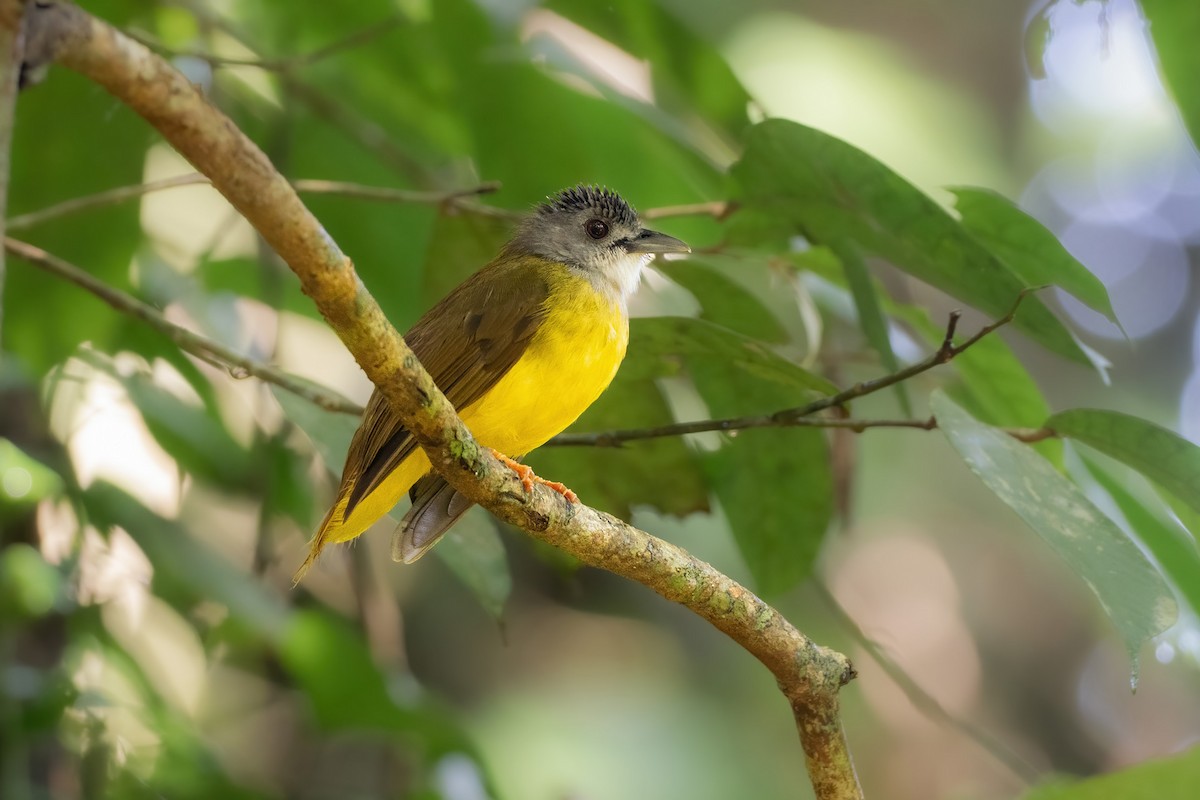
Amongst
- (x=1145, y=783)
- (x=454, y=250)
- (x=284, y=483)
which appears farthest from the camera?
(x=284, y=483)

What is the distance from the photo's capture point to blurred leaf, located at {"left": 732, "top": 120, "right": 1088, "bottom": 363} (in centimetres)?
208

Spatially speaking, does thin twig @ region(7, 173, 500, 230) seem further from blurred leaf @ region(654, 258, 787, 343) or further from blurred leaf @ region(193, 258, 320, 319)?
blurred leaf @ region(193, 258, 320, 319)

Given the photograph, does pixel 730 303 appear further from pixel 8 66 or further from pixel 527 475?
pixel 8 66

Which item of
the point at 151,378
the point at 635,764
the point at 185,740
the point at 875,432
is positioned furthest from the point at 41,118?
the point at 875,432

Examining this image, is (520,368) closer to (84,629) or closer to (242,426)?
(84,629)

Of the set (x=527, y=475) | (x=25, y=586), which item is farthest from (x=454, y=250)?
(x=25, y=586)

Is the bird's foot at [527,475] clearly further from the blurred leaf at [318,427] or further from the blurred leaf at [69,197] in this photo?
the blurred leaf at [69,197]

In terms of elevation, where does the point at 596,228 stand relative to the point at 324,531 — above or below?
above

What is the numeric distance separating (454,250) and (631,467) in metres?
0.65

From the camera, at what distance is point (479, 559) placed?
2400 millimetres

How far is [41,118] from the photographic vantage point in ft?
9.44

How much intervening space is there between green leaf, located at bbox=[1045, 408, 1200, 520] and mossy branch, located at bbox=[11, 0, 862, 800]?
564 millimetres

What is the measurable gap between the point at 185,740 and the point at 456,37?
171 centimetres

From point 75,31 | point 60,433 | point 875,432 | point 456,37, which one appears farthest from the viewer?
point 875,432
